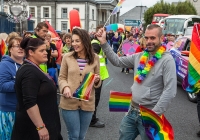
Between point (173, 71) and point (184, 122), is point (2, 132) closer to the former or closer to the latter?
point (173, 71)

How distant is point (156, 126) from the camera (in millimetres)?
2689

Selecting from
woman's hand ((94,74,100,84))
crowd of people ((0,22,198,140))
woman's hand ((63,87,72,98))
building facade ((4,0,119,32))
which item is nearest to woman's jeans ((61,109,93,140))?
crowd of people ((0,22,198,140))

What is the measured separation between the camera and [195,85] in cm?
459

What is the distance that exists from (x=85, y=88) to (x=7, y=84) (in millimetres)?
894

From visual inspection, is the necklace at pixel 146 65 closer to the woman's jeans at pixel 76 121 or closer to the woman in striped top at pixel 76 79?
the woman in striped top at pixel 76 79

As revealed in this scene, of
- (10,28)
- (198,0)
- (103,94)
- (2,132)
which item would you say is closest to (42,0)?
(198,0)

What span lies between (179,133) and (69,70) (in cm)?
280

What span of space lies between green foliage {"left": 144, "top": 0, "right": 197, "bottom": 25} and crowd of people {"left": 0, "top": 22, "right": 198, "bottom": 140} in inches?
2114

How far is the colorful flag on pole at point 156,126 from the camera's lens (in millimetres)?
2629

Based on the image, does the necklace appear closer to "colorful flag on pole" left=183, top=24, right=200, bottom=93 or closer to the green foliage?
"colorful flag on pole" left=183, top=24, right=200, bottom=93

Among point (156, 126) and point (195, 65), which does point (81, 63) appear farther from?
point (195, 65)

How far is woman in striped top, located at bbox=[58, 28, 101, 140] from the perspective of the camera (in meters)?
3.22

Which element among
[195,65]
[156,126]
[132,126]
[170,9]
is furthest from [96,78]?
[170,9]

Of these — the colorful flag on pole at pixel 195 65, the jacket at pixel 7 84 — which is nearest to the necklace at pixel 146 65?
the jacket at pixel 7 84
